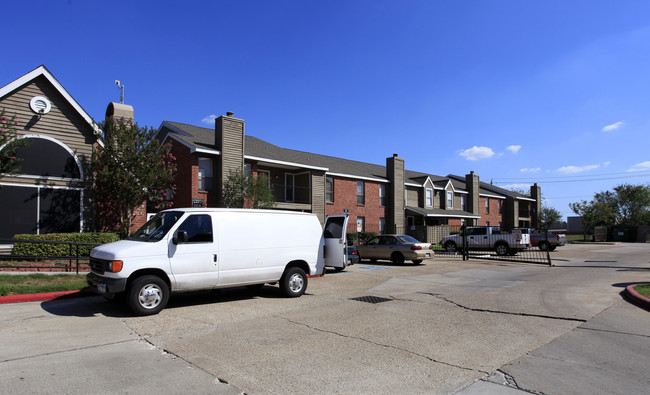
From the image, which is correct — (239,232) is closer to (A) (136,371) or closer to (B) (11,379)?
(A) (136,371)

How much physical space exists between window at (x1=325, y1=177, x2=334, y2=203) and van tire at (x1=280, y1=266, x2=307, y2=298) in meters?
20.1

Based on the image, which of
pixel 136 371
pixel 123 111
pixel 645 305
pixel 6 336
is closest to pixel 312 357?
pixel 136 371

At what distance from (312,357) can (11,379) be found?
3.34 meters

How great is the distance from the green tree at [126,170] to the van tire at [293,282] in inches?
339

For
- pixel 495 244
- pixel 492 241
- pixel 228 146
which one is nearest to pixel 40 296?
pixel 228 146

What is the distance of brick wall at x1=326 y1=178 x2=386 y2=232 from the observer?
30469 mm

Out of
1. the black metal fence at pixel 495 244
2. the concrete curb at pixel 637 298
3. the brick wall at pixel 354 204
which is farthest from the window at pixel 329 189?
the concrete curb at pixel 637 298

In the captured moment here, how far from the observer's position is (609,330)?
6773 millimetres

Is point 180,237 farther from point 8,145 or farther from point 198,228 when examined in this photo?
point 8,145

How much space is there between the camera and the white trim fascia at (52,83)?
46.7ft

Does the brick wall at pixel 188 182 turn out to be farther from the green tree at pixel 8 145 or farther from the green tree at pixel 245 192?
the green tree at pixel 8 145

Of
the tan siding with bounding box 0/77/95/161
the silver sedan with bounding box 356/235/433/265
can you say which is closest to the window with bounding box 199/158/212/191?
the tan siding with bounding box 0/77/95/161

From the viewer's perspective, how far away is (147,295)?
769 centimetres

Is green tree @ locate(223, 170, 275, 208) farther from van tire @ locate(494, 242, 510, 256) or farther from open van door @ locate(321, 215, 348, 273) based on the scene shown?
van tire @ locate(494, 242, 510, 256)
